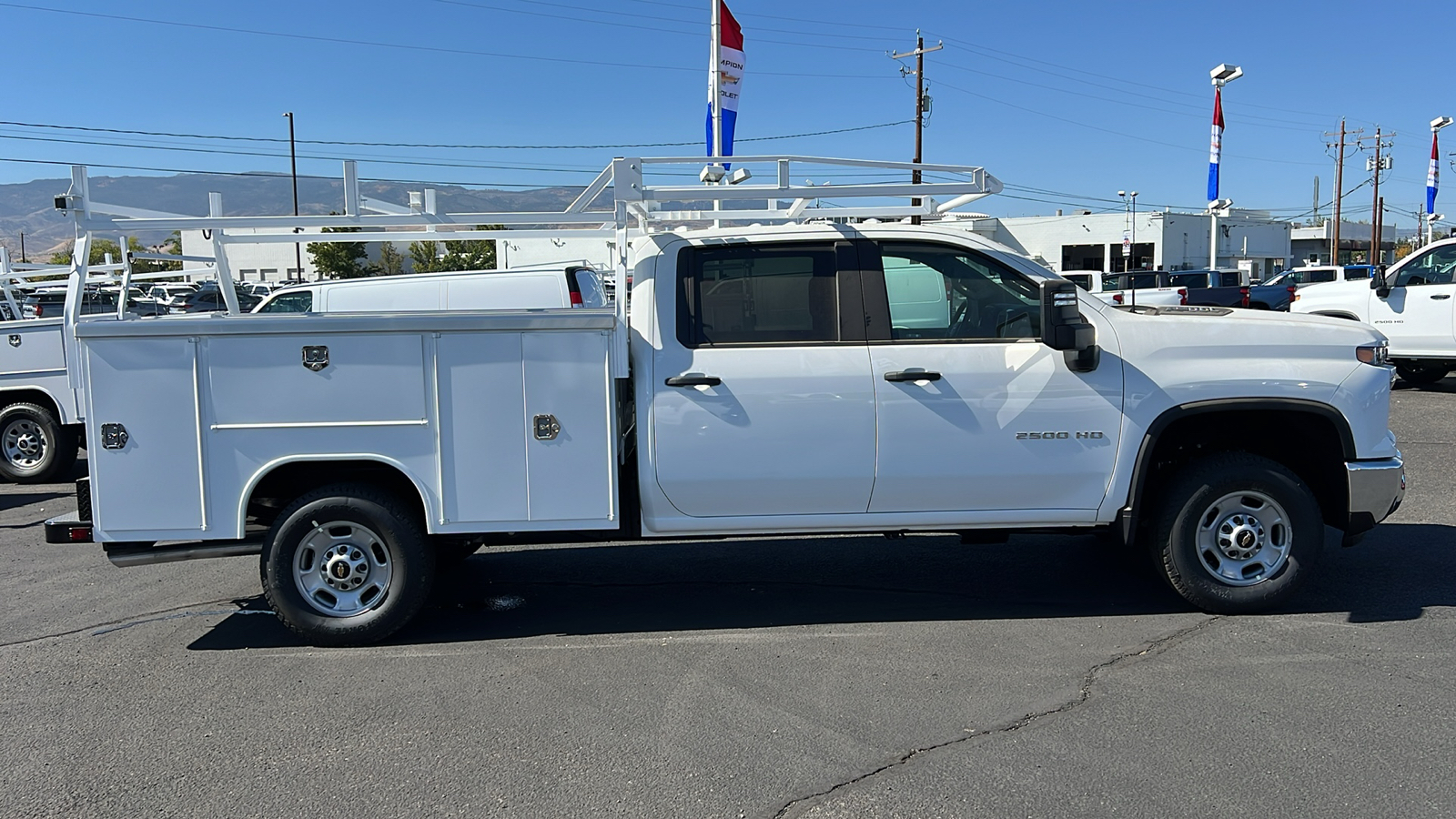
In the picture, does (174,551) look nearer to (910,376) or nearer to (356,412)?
(356,412)

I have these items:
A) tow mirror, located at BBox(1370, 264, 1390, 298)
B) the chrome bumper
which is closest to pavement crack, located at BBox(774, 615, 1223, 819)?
the chrome bumper

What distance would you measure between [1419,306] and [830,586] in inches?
465

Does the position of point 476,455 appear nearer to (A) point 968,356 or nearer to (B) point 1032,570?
(A) point 968,356

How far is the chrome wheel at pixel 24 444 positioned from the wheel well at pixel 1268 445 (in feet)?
33.0

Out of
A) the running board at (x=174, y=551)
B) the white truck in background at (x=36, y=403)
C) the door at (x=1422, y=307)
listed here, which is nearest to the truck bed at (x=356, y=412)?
the running board at (x=174, y=551)

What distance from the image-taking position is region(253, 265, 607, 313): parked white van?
403 inches

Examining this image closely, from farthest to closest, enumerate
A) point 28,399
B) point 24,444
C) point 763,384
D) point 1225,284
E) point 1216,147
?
1. point 1225,284
2. point 1216,147
3. point 24,444
4. point 28,399
5. point 763,384

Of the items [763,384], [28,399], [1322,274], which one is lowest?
[28,399]

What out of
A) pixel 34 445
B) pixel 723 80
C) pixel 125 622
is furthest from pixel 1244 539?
pixel 723 80

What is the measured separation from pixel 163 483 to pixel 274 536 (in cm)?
58

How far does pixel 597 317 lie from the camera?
515 centimetres

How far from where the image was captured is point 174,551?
5.36 meters

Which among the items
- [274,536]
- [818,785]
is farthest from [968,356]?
[274,536]

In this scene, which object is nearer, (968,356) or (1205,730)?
(1205,730)
